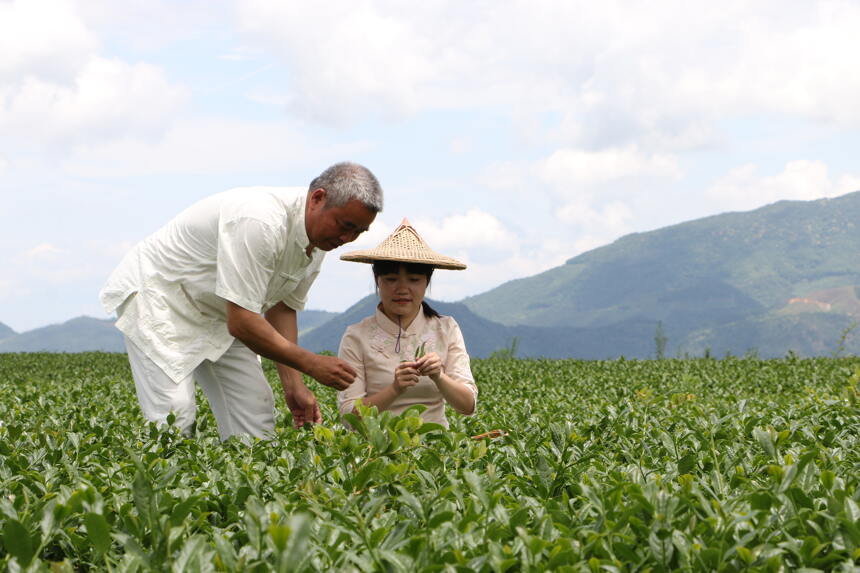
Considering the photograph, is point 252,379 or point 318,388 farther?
point 318,388

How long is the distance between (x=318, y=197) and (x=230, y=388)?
1449mm

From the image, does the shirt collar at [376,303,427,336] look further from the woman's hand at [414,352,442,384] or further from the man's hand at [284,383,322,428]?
the man's hand at [284,383,322,428]

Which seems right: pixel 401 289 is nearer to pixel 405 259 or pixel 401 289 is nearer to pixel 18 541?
pixel 405 259

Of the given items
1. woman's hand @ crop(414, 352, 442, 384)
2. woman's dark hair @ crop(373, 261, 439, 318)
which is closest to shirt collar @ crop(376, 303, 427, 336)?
woman's dark hair @ crop(373, 261, 439, 318)

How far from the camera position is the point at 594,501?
1959 mm

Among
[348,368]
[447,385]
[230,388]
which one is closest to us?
[348,368]

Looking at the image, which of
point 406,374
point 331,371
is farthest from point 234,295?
point 406,374

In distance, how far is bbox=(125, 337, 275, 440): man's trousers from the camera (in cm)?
449

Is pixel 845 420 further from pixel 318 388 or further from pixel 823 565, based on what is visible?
pixel 318 388

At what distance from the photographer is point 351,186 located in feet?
12.2

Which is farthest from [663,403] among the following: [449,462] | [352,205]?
[449,462]

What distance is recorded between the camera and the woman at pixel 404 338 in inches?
153

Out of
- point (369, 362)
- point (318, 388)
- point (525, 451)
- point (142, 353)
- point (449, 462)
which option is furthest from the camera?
point (318, 388)

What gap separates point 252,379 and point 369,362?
3.08 ft
